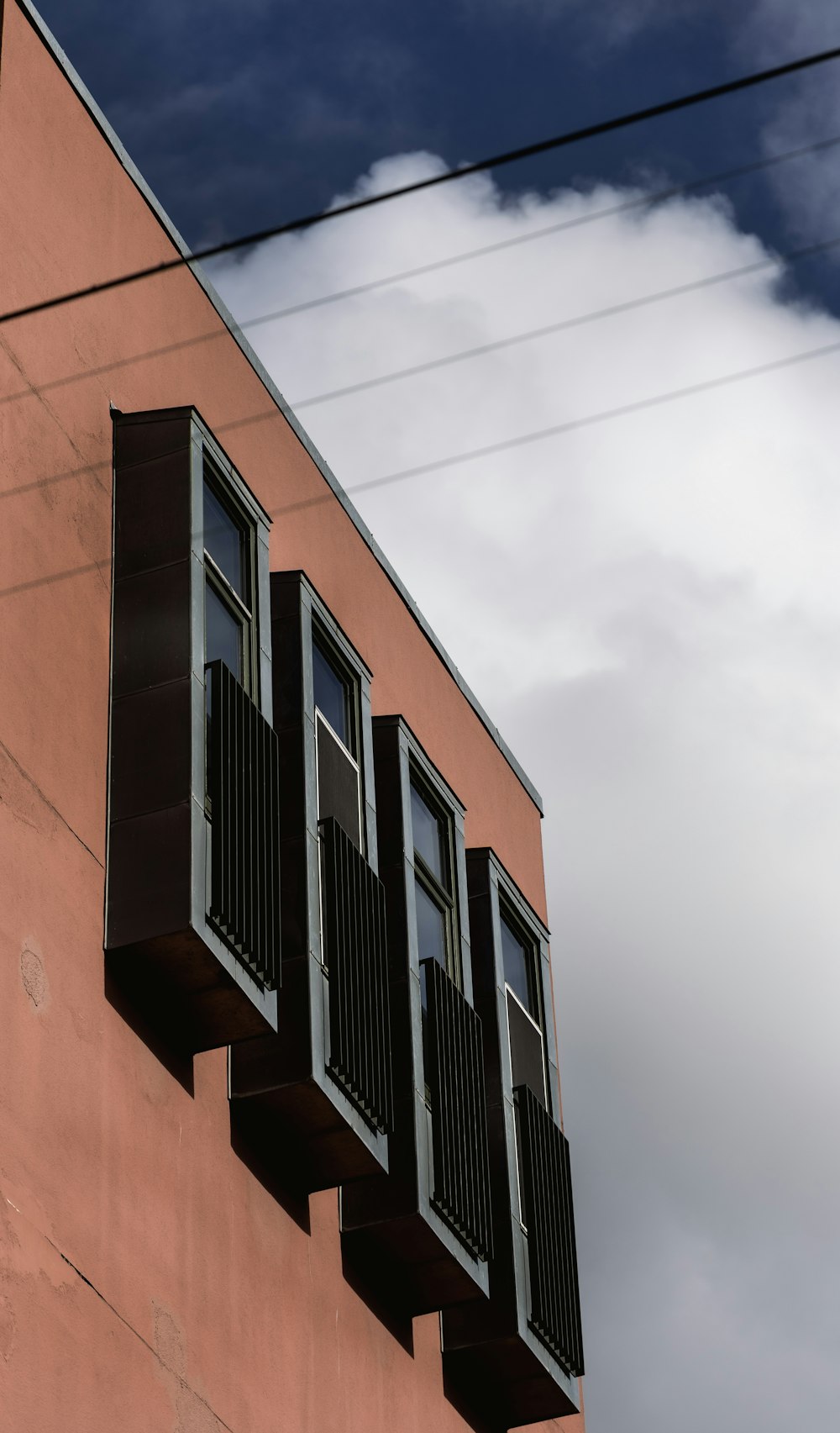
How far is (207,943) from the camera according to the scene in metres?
15.8

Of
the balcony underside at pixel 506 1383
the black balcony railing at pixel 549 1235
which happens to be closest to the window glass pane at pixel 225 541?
the black balcony railing at pixel 549 1235

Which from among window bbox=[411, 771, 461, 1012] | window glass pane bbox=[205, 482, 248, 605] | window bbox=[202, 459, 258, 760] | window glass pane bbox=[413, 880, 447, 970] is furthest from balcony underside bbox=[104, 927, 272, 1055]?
window glass pane bbox=[413, 880, 447, 970]

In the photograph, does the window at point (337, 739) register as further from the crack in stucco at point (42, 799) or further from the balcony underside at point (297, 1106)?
the crack in stucco at point (42, 799)

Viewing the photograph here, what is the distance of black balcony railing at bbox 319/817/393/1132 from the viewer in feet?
58.5

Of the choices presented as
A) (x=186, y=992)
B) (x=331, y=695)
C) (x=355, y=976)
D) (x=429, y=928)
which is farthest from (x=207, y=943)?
(x=429, y=928)

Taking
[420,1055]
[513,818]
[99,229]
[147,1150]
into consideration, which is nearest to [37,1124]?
[147,1150]

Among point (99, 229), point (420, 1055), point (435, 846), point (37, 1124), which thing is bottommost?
point (37, 1124)

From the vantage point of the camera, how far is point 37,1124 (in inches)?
551

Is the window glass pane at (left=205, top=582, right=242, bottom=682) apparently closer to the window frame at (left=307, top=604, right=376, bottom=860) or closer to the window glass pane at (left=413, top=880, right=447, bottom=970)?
the window frame at (left=307, top=604, right=376, bottom=860)

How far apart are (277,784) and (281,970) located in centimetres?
152

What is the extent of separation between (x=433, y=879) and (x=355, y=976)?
3846 mm

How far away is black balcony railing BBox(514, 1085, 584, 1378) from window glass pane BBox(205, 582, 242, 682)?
6289 mm

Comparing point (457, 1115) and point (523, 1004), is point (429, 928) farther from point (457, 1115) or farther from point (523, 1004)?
point (523, 1004)

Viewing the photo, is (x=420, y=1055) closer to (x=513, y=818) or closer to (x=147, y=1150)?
(x=147, y=1150)
